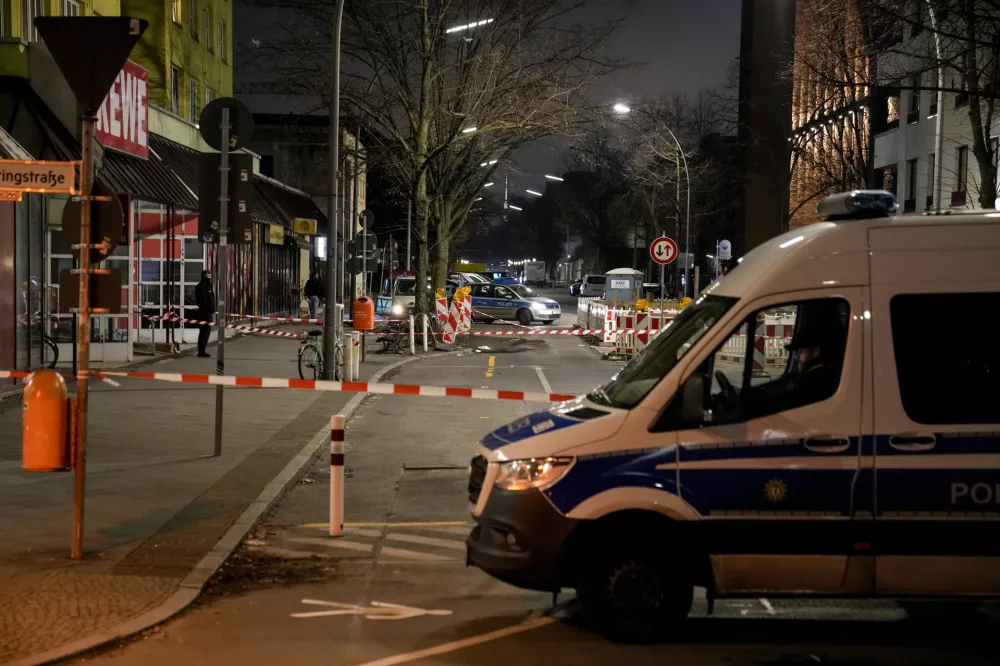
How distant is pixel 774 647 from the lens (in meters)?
6.29

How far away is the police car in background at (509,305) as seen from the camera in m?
44.6

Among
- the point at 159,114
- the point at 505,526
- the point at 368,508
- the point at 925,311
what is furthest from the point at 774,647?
the point at 159,114

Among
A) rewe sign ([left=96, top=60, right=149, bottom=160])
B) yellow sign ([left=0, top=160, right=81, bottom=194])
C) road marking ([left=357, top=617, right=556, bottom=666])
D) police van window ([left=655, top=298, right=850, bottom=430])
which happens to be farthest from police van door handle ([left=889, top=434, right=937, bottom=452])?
rewe sign ([left=96, top=60, right=149, bottom=160])

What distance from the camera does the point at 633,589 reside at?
243 inches

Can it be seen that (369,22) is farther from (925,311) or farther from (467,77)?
(925,311)

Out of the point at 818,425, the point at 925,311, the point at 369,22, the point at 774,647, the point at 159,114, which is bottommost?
the point at 774,647

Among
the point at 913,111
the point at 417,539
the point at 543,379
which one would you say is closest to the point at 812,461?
the point at 417,539

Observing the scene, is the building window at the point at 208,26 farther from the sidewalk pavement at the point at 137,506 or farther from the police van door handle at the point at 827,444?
the police van door handle at the point at 827,444

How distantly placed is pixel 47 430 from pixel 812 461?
498cm

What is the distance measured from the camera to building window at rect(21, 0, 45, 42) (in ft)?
70.3

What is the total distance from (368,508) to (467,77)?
23.8m

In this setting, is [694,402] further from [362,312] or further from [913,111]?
[913,111]

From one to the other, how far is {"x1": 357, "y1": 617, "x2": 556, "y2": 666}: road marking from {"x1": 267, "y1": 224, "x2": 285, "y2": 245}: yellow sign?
3367cm

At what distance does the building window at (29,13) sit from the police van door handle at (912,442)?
19556 mm
